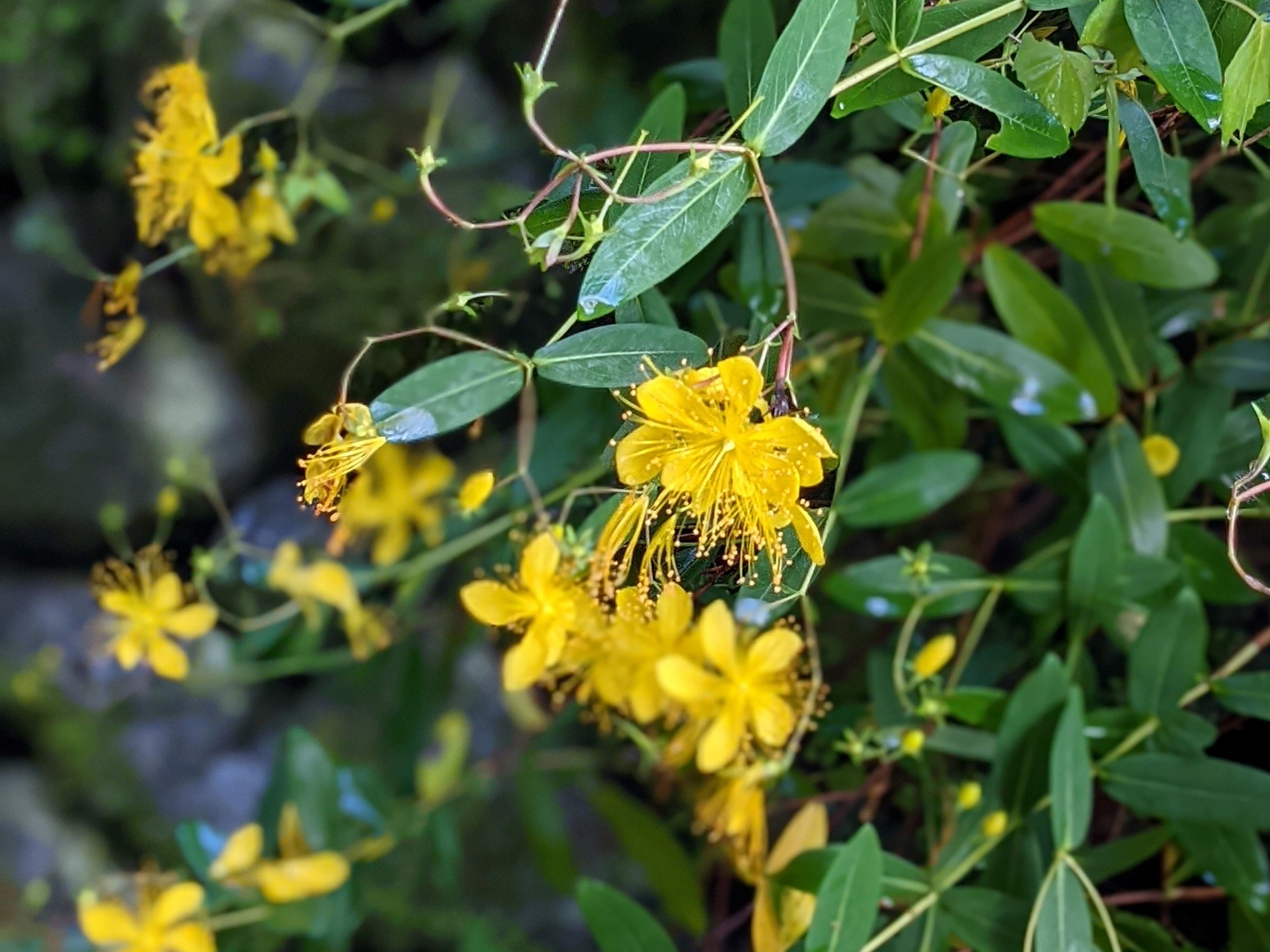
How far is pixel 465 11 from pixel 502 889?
1072 mm

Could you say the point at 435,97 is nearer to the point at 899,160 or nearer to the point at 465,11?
the point at 465,11

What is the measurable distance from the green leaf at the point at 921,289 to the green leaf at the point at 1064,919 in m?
0.34

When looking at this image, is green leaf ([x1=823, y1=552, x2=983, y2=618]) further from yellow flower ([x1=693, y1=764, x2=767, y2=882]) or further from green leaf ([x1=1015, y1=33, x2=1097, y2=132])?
green leaf ([x1=1015, y1=33, x2=1097, y2=132])

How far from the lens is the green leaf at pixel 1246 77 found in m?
0.38

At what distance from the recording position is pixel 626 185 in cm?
42

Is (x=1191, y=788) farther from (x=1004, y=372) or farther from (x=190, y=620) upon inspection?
(x=190, y=620)

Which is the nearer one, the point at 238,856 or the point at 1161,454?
the point at 1161,454

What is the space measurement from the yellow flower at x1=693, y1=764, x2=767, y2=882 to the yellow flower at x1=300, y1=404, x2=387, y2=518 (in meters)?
0.35

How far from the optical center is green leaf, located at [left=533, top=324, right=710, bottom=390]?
409 mm

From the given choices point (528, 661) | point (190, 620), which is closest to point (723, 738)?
point (528, 661)

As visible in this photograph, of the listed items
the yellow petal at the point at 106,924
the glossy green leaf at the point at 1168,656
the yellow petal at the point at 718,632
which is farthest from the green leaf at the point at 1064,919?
the yellow petal at the point at 106,924

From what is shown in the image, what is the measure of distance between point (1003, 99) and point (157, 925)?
0.79 meters

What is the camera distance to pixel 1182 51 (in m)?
0.38

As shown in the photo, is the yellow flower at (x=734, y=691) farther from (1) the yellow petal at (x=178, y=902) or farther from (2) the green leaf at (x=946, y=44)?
(1) the yellow petal at (x=178, y=902)
